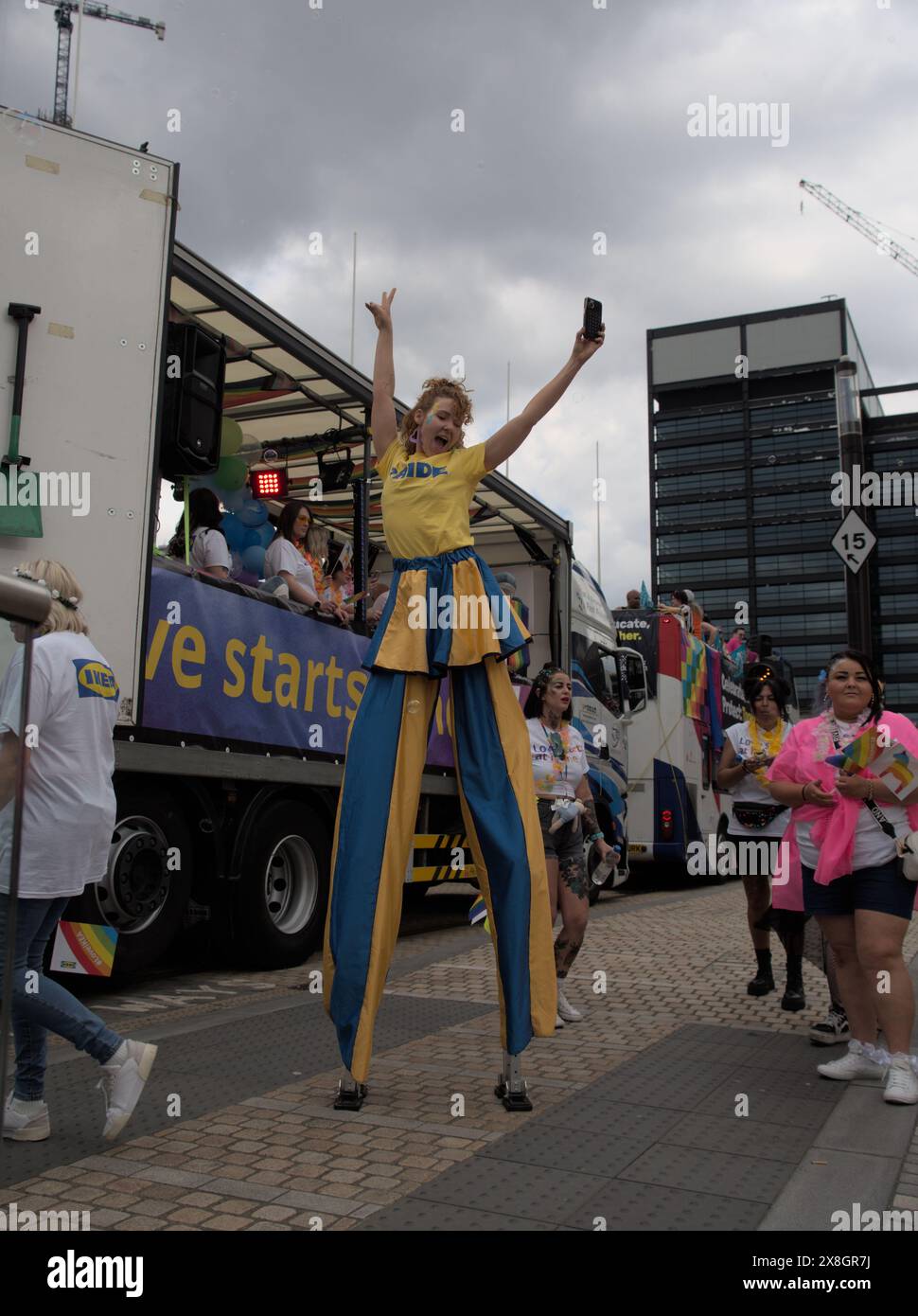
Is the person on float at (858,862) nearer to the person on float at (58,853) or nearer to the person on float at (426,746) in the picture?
the person on float at (426,746)

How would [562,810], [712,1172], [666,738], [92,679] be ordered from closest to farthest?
1. [712,1172]
2. [92,679]
3. [562,810]
4. [666,738]

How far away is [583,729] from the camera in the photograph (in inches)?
501

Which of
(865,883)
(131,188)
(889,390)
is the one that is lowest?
(865,883)

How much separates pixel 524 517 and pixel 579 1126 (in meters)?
8.79

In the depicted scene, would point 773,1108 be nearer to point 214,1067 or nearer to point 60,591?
point 214,1067

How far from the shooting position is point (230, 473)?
8523mm

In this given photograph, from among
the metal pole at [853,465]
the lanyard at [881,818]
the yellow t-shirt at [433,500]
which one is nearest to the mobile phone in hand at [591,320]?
the yellow t-shirt at [433,500]

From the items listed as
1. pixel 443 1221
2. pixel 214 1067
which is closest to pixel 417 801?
pixel 214 1067

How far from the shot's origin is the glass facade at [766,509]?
373 ft

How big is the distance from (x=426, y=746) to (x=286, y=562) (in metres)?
4.03

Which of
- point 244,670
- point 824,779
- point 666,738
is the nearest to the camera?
point 824,779

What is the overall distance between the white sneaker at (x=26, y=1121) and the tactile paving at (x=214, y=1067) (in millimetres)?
37
